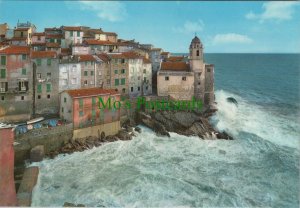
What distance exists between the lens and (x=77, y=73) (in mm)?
37375

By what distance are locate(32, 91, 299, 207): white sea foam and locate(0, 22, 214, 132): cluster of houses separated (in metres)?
5.99

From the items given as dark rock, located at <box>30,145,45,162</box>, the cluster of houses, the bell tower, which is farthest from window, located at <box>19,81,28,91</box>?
the bell tower

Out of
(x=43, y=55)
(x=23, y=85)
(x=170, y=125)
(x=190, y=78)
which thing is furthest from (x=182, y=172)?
(x=43, y=55)

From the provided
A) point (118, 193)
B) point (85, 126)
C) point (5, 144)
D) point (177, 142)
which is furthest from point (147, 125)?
point (5, 144)

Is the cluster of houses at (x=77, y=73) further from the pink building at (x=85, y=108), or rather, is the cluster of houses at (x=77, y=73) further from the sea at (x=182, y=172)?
the sea at (x=182, y=172)

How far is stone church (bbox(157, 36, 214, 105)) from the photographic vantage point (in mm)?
42125

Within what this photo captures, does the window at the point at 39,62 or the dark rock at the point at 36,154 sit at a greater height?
the window at the point at 39,62

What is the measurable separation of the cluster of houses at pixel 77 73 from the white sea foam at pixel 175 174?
5.99m

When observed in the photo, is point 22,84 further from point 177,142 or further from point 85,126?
point 177,142

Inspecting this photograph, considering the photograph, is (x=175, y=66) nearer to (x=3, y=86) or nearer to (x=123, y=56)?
(x=123, y=56)

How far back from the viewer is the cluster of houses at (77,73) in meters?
33.0

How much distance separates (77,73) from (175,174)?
17803mm

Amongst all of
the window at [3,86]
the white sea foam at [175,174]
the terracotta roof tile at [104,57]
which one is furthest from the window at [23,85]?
the terracotta roof tile at [104,57]

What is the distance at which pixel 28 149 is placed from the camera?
29219 mm
